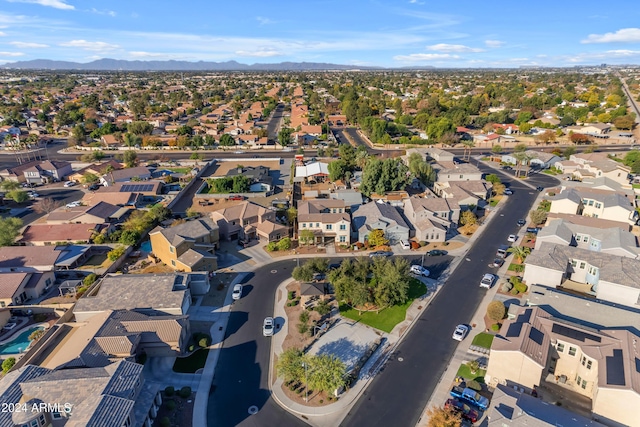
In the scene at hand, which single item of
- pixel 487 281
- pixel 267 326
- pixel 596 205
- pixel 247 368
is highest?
pixel 596 205

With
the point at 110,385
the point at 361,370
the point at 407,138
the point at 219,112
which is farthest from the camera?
the point at 219,112

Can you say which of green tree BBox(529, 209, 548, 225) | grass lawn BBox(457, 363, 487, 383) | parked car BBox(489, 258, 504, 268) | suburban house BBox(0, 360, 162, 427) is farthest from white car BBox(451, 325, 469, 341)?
green tree BBox(529, 209, 548, 225)

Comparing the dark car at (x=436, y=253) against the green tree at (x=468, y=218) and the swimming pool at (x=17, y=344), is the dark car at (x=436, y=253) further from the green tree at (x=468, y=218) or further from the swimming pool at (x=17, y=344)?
the swimming pool at (x=17, y=344)

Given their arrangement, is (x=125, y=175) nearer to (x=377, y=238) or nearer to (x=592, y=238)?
(x=377, y=238)

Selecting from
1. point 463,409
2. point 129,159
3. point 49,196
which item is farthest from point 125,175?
point 463,409

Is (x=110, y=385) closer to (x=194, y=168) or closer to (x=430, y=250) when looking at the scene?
(x=430, y=250)

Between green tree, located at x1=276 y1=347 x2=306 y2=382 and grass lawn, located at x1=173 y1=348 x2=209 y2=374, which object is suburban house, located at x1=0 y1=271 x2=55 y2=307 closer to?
grass lawn, located at x1=173 y1=348 x2=209 y2=374

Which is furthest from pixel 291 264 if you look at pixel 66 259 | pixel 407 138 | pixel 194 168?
pixel 407 138
